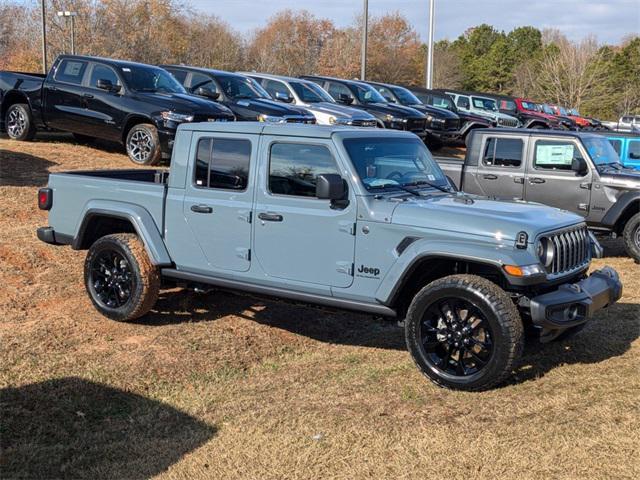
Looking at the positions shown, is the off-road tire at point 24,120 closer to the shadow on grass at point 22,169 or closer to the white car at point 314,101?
the shadow on grass at point 22,169

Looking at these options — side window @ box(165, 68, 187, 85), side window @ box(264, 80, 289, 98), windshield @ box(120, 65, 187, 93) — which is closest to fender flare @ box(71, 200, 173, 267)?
windshield @ box(120, 65, 187, 93)

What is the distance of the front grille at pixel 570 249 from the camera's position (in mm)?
5148

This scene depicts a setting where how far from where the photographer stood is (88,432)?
4.61 m

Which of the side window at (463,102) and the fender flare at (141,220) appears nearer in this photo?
the fender flare at (141,220)

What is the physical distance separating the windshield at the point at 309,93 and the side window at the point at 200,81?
8.15 ft

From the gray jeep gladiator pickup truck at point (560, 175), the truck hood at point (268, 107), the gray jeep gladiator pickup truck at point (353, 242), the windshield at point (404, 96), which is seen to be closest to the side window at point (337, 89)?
the windshield at point (404, 96)

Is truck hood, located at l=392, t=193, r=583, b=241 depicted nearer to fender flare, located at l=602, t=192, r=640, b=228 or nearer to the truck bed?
the truck bed

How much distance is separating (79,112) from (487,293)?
10191 millimetres

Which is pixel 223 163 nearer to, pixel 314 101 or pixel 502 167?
pixel 502 167

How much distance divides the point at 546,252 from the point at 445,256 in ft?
2.36

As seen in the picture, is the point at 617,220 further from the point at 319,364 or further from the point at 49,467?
the point at 49,467

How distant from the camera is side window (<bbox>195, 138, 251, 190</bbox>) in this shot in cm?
598

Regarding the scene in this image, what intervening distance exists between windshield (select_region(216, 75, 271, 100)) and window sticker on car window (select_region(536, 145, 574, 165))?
6.54m

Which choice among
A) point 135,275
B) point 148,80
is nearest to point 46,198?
point 135,275
